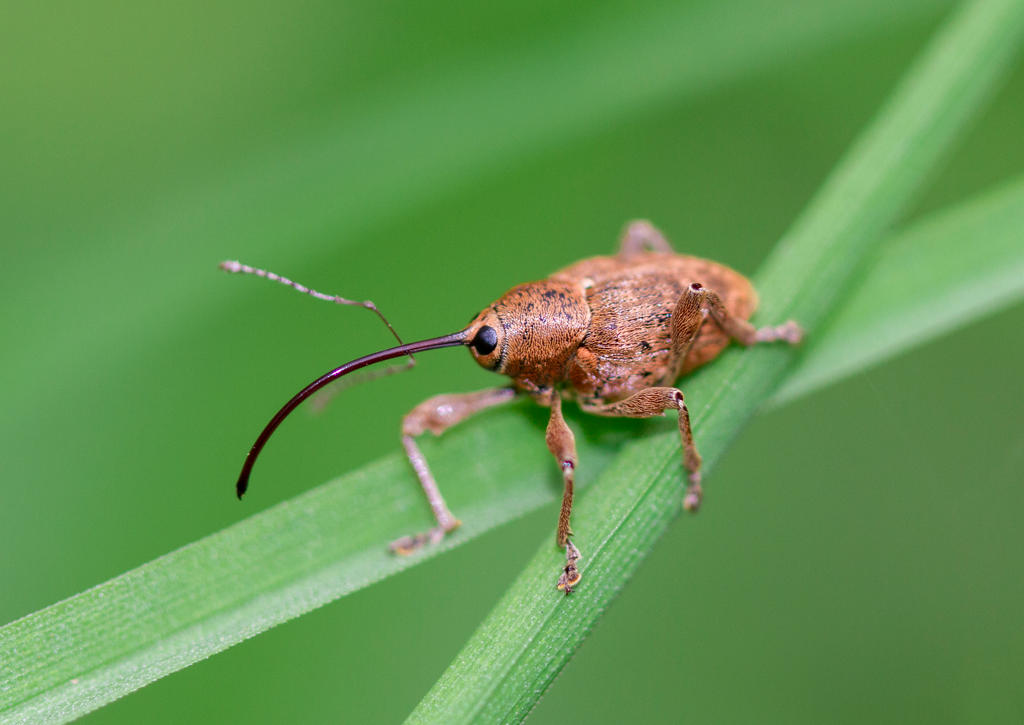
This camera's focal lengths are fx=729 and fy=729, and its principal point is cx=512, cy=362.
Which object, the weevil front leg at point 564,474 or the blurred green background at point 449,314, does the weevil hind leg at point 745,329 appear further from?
the blurred green background at point 449,314

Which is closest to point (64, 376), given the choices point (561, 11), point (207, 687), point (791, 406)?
point (207, 687)

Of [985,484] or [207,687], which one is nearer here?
[207,687]

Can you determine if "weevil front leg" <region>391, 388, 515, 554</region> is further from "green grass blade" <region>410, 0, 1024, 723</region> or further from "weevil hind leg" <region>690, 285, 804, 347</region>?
"weevil hind leg" <region>690, 285, 804, 347</region>

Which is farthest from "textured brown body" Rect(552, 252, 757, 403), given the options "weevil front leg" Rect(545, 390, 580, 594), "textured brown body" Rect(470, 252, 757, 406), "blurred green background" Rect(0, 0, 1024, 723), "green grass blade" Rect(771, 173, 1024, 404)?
"blurred green background" Rect(0, 0, 1024, 723)

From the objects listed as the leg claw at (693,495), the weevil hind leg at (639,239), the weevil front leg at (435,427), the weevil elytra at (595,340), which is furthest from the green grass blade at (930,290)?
the weevil front leg at (435,427)

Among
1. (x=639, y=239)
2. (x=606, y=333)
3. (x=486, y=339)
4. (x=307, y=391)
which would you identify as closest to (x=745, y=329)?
(x=606, y=333)

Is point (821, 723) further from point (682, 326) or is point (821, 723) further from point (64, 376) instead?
point (64, 376)
